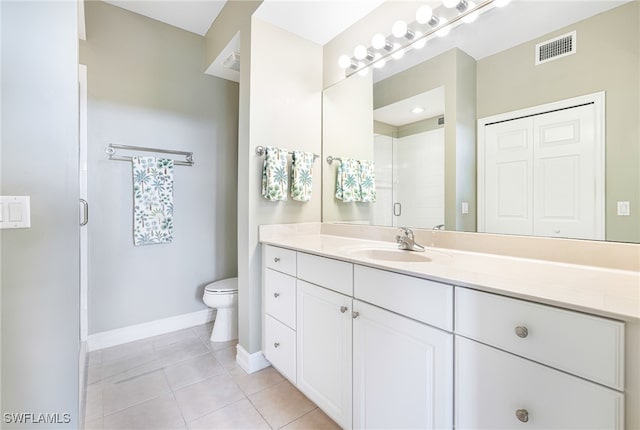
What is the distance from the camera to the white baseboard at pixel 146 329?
2.10 metres

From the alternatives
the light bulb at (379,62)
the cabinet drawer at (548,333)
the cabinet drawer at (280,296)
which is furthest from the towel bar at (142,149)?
the cabinet drawer at (548,333)

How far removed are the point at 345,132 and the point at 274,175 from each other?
0.67 m

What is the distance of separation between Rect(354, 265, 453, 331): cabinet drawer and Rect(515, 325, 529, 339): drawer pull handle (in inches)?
6.9

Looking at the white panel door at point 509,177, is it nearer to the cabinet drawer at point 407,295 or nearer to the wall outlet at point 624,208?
the wall outlet at point 624,208

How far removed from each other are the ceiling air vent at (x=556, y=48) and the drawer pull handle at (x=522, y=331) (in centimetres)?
111

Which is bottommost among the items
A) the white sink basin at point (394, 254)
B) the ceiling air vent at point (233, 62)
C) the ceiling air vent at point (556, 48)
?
the white sink basin at point (394, 254)

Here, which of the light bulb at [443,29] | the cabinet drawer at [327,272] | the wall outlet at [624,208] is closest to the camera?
the wall outlet at [624,208]

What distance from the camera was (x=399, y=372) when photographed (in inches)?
39.9

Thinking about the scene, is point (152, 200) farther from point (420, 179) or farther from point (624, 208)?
point (624, 208)

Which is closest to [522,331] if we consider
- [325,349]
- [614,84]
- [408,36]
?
[325,349]

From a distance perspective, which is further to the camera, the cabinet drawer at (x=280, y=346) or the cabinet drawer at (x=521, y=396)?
the cabinet drawer at (x=280, y=346)

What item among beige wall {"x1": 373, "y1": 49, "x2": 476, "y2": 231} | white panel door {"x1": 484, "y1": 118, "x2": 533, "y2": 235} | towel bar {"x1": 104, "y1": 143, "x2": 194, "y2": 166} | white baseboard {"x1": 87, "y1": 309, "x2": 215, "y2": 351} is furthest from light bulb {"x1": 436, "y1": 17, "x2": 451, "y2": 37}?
white baseboard {"x1": 87, "y1": 309, "x2": 215, "y2": 351}

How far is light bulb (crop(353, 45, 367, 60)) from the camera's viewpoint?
1.89 meters

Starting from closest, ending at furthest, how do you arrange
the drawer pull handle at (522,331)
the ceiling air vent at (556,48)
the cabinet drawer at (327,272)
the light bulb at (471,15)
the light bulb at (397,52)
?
the drawer pull handle at (522,331)
the ceiling air vent at (556,48)
the cabinet drawer at (327,272)
the light bulb at (471,15)
the light bulb at (397,52)
